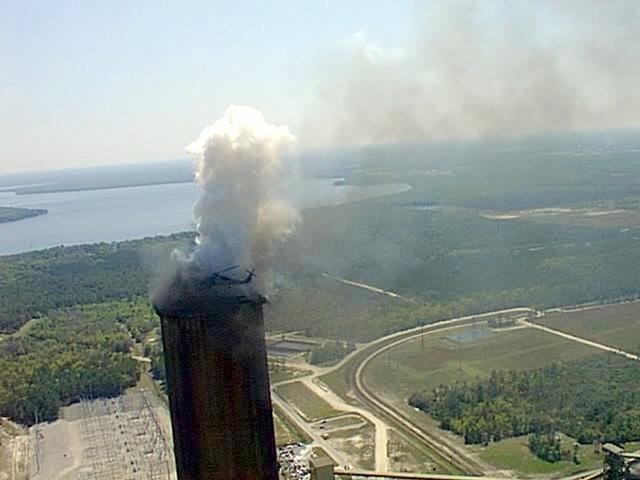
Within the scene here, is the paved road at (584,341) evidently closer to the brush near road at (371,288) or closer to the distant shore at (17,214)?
the brush near road at (371,288)

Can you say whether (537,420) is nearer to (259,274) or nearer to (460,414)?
(460,414)

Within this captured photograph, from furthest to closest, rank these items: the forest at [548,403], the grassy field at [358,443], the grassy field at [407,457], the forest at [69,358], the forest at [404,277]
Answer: the forest at [69,358] → the forest at [404,277] → the forest at [548,403] → the grassy field at [358,443] → the grassy field at [407,457]

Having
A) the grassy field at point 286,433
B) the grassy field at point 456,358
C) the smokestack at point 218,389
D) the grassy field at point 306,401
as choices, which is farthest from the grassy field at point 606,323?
the smokestack at point 218,389

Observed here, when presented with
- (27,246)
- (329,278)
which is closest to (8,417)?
(329,278)

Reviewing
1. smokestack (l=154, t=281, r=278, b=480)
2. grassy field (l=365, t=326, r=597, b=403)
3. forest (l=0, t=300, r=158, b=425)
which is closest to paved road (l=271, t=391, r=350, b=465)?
grassy field (l=365, t=326, r=597, b=403)

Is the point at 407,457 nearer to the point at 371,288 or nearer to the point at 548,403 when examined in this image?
the point at 548,403

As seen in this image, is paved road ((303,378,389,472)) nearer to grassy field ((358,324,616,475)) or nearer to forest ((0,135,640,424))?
grassy field ((358,324,616,475))

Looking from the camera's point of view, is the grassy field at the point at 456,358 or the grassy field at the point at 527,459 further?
the grassy field at the point at 456,358
